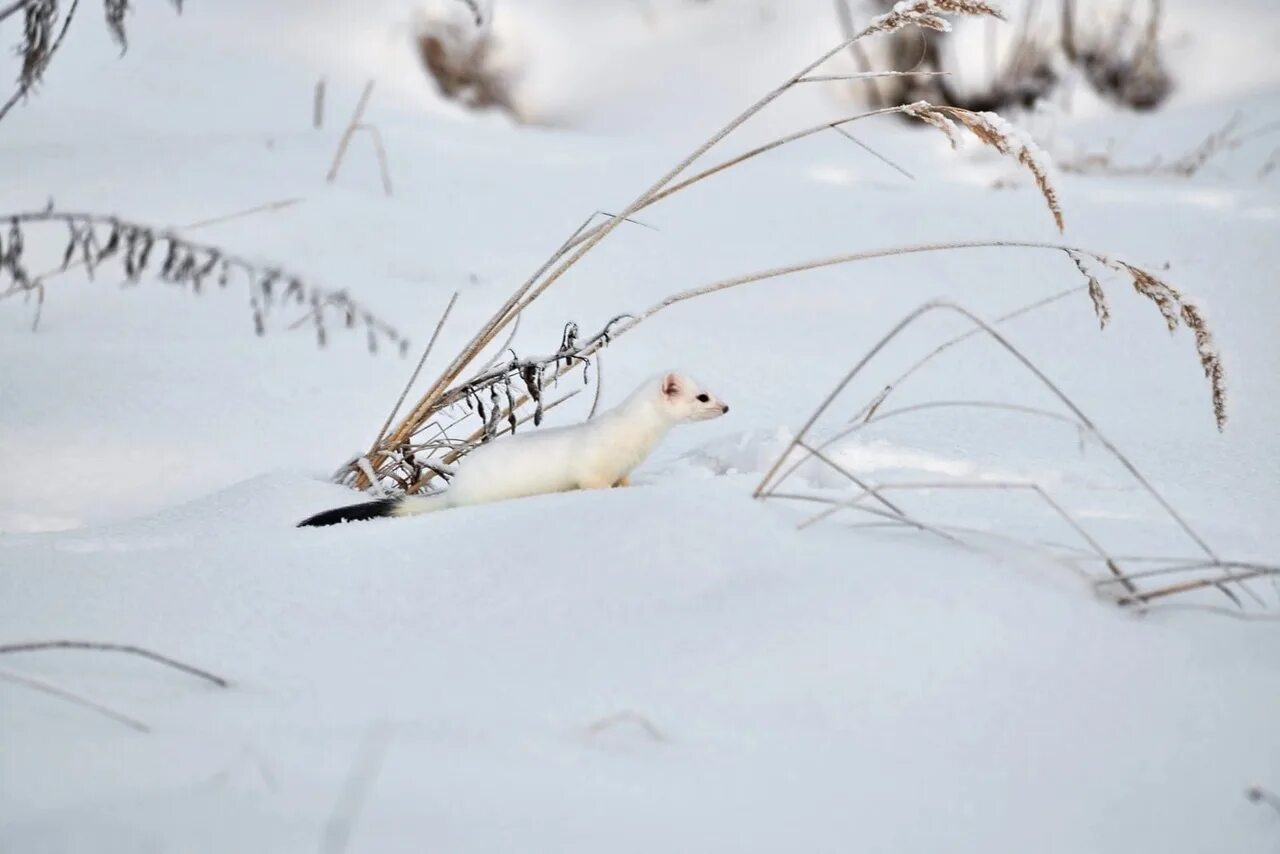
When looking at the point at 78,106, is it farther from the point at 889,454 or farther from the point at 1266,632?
the point at 1266,632

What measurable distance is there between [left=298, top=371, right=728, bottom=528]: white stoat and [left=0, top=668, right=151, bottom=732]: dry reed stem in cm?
51

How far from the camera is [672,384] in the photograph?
71.1 inches

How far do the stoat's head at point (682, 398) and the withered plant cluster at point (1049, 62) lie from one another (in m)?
4.03

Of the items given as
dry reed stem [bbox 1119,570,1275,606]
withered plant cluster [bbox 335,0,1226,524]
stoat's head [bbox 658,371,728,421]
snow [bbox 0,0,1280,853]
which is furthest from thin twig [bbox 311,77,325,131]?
dry reed stem [bbox 1119,570,1275,606]

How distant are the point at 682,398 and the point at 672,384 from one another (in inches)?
1.0

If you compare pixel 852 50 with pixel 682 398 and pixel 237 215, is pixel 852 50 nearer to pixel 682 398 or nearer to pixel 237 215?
pixel 237 215

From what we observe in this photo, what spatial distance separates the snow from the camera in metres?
0.90

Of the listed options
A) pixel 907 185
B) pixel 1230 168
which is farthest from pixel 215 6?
pixel 1230 168

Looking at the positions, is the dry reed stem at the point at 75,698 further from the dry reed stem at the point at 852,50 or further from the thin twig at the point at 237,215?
the dry reed stem at the point at 852,50

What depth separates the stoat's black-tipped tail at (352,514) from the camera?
1.54 meters

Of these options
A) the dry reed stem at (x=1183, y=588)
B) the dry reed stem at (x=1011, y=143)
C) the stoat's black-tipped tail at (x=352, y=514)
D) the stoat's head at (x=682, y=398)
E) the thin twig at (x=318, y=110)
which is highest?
the dry reed stem at (x=1011, y=143)

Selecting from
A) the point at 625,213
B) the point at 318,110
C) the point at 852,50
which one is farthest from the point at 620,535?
the point at 852,50

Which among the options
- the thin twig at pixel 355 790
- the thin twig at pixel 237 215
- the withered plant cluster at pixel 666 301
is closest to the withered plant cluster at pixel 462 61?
the thin twig at pixel 237 215

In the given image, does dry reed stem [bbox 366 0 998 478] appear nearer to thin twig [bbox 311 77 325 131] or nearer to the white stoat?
the white stoat
